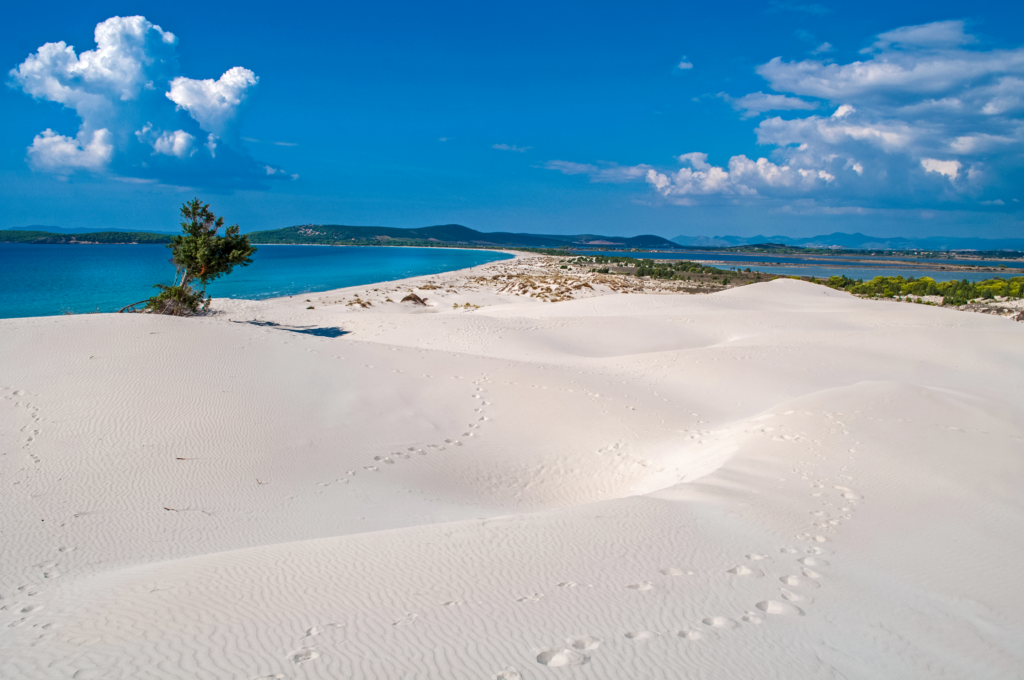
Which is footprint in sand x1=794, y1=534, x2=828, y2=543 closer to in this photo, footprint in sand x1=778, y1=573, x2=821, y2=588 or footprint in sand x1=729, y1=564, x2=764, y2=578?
footprint in sand x1=778, y1=573, x2=821, y2=588

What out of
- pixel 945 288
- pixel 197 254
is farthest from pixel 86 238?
pixel 945 288

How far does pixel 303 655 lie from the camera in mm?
3131

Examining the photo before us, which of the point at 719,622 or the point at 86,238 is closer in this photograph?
the point at 719,622

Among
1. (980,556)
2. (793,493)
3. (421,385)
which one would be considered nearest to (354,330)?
(421,385)

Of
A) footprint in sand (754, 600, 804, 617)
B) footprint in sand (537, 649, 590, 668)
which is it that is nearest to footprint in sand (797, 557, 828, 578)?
footprint in sand (754, 600, 804, 617)

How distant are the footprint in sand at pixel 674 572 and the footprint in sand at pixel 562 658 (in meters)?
1.43

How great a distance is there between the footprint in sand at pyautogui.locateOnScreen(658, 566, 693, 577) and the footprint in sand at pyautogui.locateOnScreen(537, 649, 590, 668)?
143 centimetres

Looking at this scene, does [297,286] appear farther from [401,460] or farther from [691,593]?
[691,593]

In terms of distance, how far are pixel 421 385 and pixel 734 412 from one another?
22.4 ft

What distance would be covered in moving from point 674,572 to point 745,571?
63 cm

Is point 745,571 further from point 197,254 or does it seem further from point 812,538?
point 197,254

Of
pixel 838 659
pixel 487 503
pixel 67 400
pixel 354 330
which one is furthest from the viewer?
pixel 354 330

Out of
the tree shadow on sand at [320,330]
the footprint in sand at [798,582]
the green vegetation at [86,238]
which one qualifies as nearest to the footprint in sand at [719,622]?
the footprint in sand at [798,582]

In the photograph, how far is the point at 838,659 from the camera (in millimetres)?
3371
